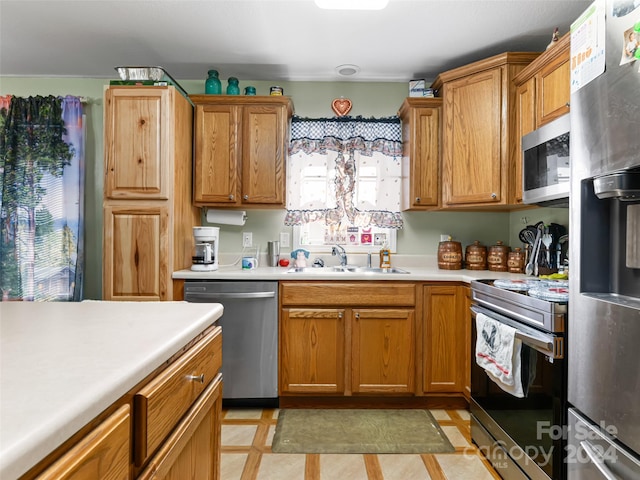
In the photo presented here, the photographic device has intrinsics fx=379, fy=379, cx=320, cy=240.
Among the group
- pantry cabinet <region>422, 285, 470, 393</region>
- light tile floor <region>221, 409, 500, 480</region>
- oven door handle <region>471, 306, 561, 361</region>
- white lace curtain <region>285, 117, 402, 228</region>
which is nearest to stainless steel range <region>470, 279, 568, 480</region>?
oven door handle <region>471, 306, 561, 361</region>

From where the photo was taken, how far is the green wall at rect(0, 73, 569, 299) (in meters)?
3.10

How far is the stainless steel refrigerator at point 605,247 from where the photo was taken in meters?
1.02

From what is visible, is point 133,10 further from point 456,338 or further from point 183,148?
point 456,338

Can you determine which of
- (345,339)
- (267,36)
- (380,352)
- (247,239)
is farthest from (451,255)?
(267,36)

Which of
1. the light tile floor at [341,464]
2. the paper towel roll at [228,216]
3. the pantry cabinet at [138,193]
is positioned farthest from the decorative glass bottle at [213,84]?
the light tile floor at [341,464]

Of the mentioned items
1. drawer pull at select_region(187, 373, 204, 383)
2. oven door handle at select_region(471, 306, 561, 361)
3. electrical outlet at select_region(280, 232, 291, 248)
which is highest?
electrical outlet at select_region(280, 232, 291, 248)

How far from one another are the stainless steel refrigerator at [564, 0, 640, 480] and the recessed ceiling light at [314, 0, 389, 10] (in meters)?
1.09

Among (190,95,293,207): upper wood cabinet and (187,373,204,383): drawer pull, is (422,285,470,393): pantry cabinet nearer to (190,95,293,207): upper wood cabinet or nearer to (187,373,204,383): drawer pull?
(190,95,293,207): upper wood cabinet

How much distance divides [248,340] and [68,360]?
186cm

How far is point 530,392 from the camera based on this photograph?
152 cm

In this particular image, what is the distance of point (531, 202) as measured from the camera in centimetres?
190

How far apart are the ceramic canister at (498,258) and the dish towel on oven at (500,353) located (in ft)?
3.40

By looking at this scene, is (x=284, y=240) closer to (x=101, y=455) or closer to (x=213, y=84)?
(x=213, y=84)

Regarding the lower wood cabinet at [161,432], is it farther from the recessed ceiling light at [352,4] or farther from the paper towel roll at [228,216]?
the paper towel roll at [228,216]
